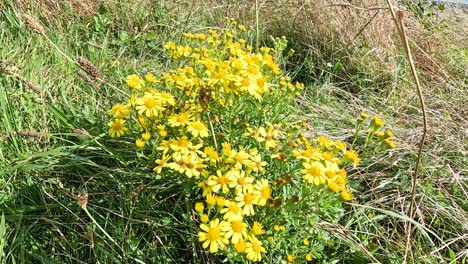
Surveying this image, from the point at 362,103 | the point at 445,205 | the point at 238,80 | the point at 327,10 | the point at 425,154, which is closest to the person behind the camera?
the point at 238,80

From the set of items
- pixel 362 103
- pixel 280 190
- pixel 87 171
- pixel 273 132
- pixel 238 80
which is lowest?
pixel 362 103

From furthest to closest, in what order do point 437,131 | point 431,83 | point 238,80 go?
point 431,83
point 437,131
point 238,80

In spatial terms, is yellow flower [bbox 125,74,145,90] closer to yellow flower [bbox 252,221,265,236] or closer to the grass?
the grass

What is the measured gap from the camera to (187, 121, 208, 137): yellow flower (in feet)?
4.60

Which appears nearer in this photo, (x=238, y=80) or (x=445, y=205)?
(x=238, y=80)

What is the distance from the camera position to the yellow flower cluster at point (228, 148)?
49.8 inches

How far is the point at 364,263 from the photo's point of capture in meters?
1.72

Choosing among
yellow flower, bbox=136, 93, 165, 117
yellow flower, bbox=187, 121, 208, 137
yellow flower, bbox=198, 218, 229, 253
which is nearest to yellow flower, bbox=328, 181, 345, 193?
yellow flower, bbox=198, 218, 229, 253

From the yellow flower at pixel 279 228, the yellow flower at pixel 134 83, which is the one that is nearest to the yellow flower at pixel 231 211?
the yellow flower at pixel 279 228

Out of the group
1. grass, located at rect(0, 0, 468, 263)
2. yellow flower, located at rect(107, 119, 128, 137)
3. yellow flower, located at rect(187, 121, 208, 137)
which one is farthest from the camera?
grass, located at rect(0, 0, 468, 263)

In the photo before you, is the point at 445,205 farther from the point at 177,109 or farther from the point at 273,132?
the point at 177,109

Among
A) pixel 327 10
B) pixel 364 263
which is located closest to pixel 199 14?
pixel 327 10

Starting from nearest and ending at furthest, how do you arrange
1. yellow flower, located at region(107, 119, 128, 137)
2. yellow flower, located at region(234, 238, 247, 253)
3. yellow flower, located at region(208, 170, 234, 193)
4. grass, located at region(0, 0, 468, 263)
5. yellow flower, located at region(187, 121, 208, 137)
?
yellow flower, located at region(234, 238, 247, 253), yellow flower, located at region(208, 170, 234, 193), yellow flower, located at region(187, 121, 208, 137), yellow flower, located at region(107, 119, 128, 137), grass, located at region(0, 0, 468, 263)

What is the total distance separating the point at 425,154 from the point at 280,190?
0.98 meters
